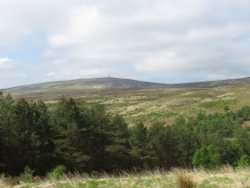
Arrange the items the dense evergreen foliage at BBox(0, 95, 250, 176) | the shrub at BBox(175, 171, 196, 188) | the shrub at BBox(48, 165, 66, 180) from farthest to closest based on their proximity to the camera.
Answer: the dense evergreen foliage at BBox(0, 95, 250, 176) < the shrub at BBox(48, 165, 66, 180) < the shrub at BBox(175, 171, 196, 188)

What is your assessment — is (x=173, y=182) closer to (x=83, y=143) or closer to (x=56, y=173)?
(x=56, y=173)

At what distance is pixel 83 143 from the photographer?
2402 inches

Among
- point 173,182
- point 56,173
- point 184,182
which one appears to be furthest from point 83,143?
point 184,182

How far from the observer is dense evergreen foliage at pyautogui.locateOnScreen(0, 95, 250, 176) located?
54375mm

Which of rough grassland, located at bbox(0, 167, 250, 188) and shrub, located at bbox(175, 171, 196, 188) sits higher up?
shrub, located at bbox(175, 171, 196, 188)

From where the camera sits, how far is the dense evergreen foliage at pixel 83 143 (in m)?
54.4

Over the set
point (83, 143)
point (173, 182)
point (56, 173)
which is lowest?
point (83, 143)

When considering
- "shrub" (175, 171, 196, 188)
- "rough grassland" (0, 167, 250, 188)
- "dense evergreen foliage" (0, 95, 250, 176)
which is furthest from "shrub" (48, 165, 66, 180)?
"dense evergreen foliage" (0, 95, 250, 176)

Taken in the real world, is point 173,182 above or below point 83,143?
above

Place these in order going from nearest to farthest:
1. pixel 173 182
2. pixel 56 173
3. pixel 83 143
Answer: pixel 173 182 < pixel 56 173 < pixel 83 143

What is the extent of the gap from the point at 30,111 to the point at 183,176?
4754 cm

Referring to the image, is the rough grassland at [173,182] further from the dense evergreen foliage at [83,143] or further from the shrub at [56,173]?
the dense evergreen foliage at [83,143]

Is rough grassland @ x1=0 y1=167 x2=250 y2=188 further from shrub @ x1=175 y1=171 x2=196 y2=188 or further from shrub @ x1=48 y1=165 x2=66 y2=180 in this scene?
shrub @ x1=48 y1=165 x2=66 y2=180

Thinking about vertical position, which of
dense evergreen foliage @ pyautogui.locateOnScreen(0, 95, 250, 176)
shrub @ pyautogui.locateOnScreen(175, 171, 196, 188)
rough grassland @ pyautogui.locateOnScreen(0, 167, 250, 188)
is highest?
shrub @ pyautogui.locateOnScreen(175, 171, 196, 188)
